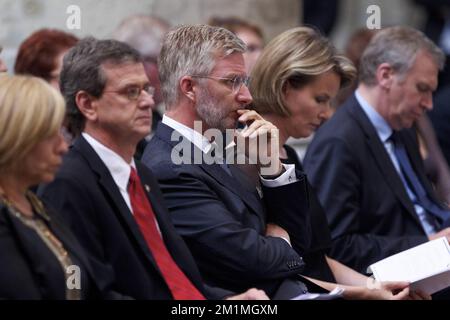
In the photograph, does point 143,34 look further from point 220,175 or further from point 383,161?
point 220,175

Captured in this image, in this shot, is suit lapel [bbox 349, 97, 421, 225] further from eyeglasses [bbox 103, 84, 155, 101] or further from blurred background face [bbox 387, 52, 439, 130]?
eyeglasses [bbox 103, 84, 155, 101]

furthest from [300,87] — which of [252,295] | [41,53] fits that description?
[252,295]

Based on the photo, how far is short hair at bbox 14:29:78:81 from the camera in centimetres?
604

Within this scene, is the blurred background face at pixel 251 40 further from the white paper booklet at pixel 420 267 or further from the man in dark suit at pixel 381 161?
the white paper booklet at pixel 420 267

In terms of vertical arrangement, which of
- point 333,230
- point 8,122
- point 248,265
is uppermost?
point 8,122

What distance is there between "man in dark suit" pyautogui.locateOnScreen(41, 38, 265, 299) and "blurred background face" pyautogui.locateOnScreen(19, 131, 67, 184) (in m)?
0.24

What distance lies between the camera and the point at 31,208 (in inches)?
162

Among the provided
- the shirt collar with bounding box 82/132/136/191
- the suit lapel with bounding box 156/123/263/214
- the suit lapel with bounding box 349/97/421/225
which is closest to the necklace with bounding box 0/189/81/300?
the shirt collar with bounding box 82/132/136/191

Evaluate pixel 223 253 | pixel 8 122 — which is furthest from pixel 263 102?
pixel 8 122

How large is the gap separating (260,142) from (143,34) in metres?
2.34
